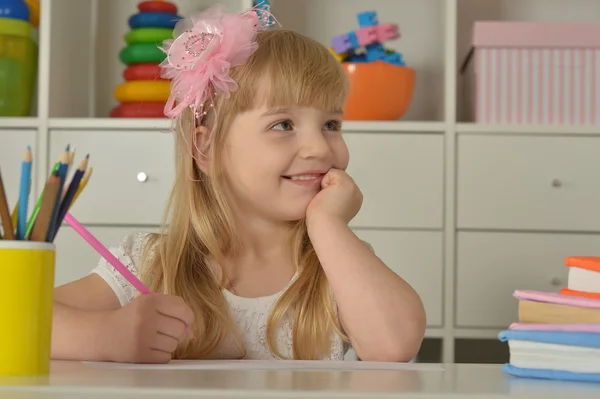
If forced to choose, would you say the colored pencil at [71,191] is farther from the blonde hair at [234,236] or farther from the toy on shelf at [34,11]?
the toy on shelf at [34,11]

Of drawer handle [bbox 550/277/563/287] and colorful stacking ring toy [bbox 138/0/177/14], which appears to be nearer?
drawer handle [bbox 550/277/563/287]

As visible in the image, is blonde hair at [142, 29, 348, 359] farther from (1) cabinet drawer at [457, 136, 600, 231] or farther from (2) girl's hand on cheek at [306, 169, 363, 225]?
(1) cabinet drawer at [457, 136, 600, 231]

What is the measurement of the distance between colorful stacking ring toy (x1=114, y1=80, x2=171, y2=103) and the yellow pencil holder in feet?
5.30

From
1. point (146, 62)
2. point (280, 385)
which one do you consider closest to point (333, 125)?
point (280, 385)

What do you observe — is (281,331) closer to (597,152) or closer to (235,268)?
(235,268)

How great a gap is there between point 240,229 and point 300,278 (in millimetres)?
118

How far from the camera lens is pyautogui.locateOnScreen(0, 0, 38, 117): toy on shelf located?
7.16 feet

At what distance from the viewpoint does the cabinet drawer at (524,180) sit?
2.10 metres

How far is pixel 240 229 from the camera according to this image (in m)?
1.30

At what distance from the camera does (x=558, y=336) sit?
61 centimetres

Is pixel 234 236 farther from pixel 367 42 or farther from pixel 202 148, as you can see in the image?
pixel 367 42

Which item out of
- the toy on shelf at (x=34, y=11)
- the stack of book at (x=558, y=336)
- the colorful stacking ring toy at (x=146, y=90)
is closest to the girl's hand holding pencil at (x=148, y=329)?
the stack of book at (x=558, y=336)

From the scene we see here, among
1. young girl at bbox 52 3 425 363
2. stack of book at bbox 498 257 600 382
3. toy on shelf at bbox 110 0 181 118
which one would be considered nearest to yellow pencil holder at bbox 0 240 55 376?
stack of book at bbox 498 257 600 382

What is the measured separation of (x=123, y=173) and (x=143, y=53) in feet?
1.04
